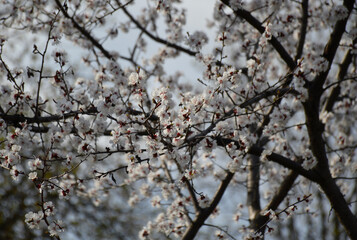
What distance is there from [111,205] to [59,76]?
800cm

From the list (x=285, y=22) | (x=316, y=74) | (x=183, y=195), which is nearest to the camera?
(x=316, y=74)

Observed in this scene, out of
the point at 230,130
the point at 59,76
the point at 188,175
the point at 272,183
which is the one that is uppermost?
the point at 272,183

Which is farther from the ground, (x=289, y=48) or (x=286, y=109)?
(x=289, y=48)

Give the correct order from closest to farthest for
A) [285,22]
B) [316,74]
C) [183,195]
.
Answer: [316,74], [183,195], [285,22]

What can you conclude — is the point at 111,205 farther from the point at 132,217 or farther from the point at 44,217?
the point at 44,217

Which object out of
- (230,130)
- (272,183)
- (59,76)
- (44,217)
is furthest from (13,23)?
(272,183)

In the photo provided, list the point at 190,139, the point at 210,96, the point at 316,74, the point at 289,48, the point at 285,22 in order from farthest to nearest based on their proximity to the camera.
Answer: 1. the point at 289,48
2. the point at 285,22
3. the point at 316,74
4. the point at 210,96
5. the point at 190,139

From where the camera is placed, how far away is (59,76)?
132 inches

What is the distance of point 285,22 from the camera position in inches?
213

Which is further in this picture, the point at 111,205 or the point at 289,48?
the point at 111,205

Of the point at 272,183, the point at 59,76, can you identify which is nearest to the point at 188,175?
the point at 59,76

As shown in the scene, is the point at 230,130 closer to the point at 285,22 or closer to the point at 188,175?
the point at 188,175

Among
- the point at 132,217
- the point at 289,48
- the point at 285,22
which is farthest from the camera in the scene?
the point at 132,217

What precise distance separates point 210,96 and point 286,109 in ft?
5.20
